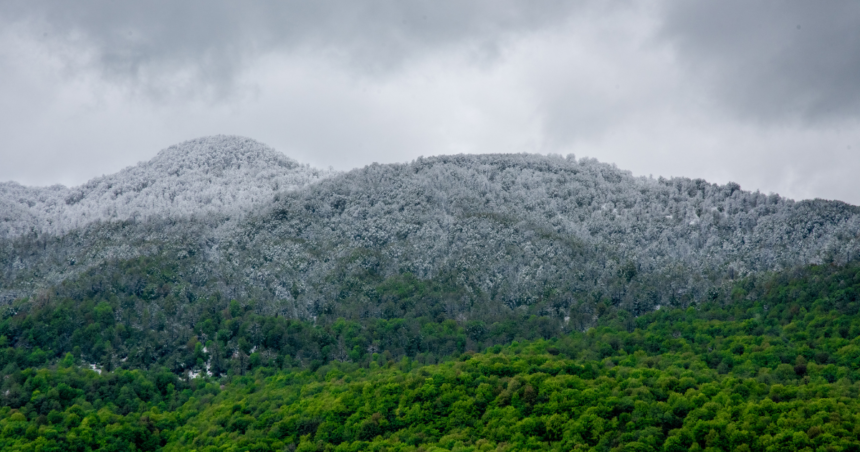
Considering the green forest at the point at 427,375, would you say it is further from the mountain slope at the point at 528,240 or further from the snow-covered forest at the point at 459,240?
the mountain slope at the point at 528,240

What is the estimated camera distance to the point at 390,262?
154 meters

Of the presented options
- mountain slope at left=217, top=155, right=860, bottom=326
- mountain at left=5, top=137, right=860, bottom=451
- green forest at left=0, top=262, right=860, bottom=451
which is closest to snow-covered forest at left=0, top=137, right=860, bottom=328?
mountain slope at left=217, top=155, right=860, bottom=326

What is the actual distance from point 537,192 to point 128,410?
361 feet

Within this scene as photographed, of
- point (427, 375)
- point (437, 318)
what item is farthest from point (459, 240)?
point (427, 375)

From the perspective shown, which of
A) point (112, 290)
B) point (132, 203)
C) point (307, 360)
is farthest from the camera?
point (132, 203)

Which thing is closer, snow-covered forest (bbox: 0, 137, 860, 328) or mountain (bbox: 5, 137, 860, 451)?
mountain (bbox: 5, 137, 860, 451)

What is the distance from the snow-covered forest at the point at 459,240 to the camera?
454ft

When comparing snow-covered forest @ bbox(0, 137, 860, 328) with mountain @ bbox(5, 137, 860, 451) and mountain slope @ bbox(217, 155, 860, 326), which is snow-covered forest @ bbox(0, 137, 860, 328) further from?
mountain @ bbox(5, 137, 860, 451)

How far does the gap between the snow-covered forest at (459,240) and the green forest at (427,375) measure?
565 cm

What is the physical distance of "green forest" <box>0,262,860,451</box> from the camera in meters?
76.8

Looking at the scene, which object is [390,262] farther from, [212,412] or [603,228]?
[212,412]

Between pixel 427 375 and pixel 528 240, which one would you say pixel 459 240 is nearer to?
pixel 528 240

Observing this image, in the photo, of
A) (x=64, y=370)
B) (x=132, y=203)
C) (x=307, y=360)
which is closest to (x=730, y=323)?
(x=307, y=360)

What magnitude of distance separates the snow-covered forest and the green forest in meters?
5.65
